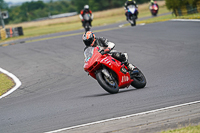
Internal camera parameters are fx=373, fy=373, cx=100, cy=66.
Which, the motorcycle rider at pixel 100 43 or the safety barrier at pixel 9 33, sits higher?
the motorcycle rider at pixel 100 43

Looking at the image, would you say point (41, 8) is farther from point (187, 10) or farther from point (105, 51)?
point (105, 51)

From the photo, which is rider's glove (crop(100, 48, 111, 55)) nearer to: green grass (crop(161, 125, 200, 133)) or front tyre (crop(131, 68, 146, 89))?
front tyre (crop(131, 68, 146, 89))

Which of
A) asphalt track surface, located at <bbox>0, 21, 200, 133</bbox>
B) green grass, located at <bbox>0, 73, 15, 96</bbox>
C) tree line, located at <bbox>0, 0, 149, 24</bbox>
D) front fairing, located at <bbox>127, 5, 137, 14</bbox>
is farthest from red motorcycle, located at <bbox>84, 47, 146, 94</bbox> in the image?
tree line, located at <bbox>0, 0, 149, 24</bbox>

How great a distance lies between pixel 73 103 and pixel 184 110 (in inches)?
106

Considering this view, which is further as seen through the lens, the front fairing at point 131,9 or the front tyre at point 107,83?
the front fairing at point 131,9

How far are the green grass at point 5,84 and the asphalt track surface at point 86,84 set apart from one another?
42 centimetres

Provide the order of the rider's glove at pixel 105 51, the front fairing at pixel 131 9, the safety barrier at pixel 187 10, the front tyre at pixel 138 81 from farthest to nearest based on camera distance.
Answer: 1. the safety barrier at pixel 187 10
2. the front fairing at pixel 131 9
3. the front tyre at pixel 138 81
4. the rider's glove at pixel 105 51

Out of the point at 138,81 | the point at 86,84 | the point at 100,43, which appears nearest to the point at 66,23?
the point at 86,84

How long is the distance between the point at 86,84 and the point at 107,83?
269cm

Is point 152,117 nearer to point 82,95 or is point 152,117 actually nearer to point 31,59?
point 82,95

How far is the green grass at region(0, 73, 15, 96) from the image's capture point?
37.4ft

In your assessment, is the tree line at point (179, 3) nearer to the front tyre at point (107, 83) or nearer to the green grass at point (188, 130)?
the front tyre at point (107, 83)

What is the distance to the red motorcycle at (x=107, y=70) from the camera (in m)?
7.96

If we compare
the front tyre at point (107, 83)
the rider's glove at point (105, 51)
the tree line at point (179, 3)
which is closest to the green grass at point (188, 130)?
the front tyre at point (107, 83)
